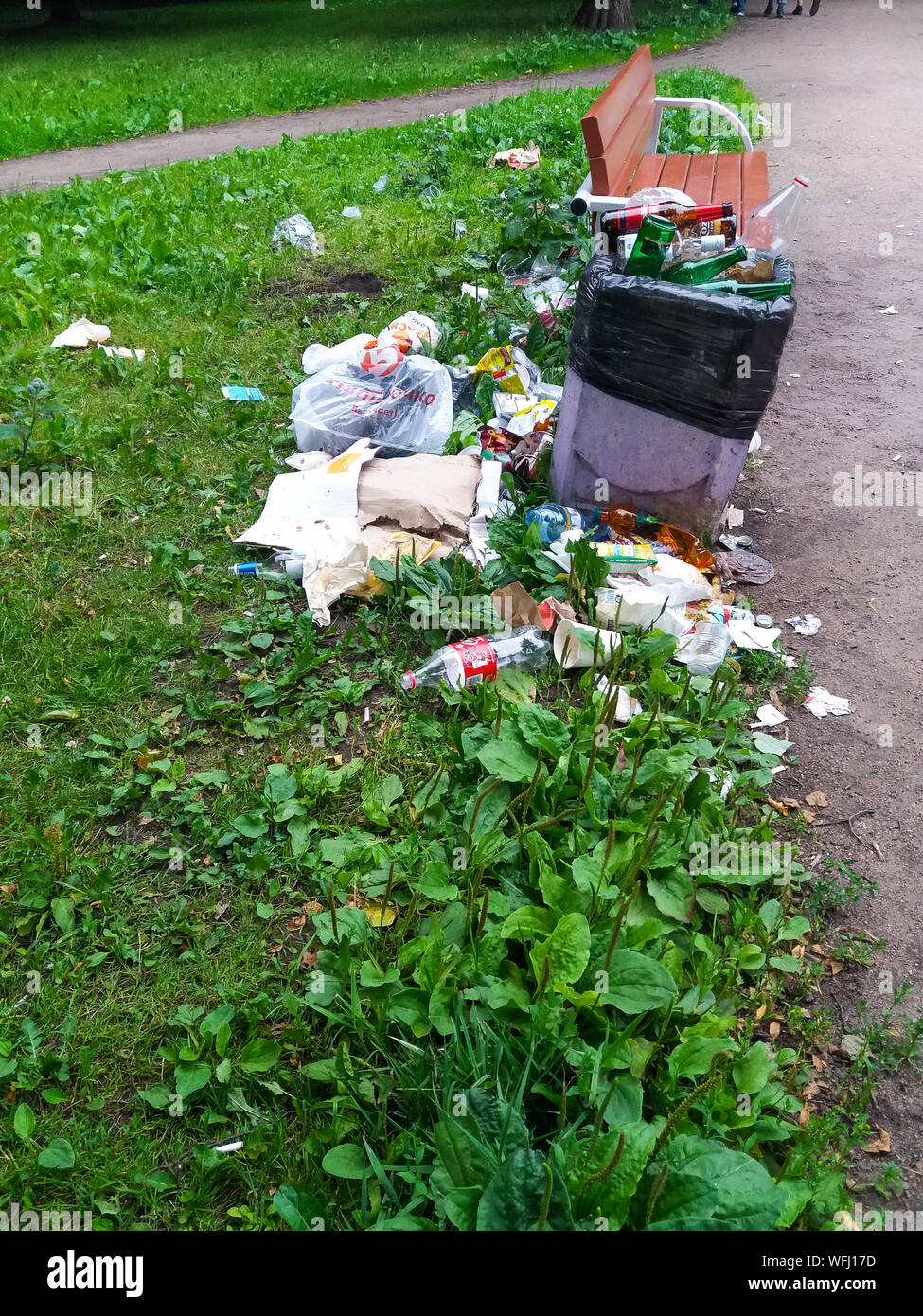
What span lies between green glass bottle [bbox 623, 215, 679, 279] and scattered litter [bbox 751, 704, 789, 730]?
62.2 inches

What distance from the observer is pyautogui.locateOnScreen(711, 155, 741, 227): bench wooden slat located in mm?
4895

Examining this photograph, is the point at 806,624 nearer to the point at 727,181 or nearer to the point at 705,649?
the point at 705,649

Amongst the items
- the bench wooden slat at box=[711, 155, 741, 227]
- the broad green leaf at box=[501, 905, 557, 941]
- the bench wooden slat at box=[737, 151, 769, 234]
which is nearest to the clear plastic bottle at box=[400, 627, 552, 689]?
the broad green leaf at box=[501, 905, 557, 941]

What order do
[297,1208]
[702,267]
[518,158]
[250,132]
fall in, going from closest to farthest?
[297,1208], [702,267], [518,158], [250,132]

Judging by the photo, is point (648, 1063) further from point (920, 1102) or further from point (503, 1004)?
point (920, 1102)

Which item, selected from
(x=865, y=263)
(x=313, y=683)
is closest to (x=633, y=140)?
(x=865, y=263)

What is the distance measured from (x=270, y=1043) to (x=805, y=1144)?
1.17 m

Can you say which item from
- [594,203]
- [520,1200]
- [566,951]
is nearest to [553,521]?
[594,203]

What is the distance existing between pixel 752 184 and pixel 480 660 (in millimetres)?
3808

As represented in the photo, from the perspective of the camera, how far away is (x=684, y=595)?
3.27 m

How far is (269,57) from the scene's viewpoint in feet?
42.1

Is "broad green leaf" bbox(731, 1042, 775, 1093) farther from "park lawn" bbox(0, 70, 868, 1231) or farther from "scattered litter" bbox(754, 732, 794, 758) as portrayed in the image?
"scattered litter" bbox(754, 732, 794, 758)

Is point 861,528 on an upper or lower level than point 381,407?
lower

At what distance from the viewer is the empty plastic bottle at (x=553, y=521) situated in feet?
11.5
